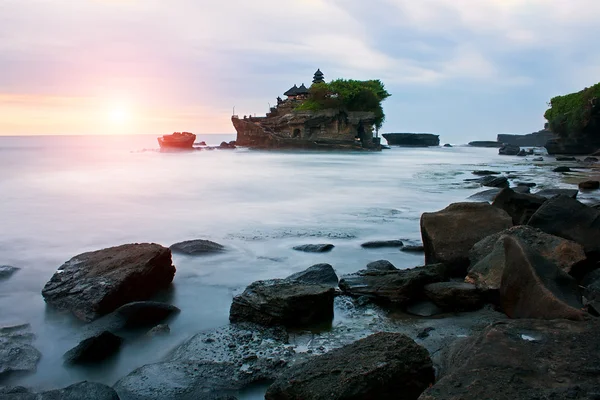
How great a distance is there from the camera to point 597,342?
235 cm

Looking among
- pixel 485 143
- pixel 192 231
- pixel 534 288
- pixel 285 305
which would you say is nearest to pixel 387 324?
pixel 285 305

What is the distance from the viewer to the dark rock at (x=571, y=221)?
4.87m

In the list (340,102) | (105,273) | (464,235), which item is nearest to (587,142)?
(340,102)

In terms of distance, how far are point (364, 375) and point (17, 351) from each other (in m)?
2.64

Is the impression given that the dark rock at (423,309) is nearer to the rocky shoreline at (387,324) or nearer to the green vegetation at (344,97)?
the rocky shoreline at (387,324)

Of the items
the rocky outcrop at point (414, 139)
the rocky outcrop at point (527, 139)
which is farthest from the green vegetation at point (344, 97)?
the rocky outcrop at point (527, 139)

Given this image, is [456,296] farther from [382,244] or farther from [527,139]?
[527,139]

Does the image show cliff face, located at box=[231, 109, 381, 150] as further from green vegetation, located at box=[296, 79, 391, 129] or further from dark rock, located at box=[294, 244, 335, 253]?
dark rock, located at box=[294, 244, 335, 253]

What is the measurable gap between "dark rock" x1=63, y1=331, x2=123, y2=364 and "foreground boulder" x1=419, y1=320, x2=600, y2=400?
2373 millimetres

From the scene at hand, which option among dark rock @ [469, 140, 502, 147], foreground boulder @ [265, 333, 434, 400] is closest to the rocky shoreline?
foreground boulder @ [265, 333, 434, 400]

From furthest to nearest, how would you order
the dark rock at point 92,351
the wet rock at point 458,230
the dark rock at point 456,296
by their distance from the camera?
the wet rock at point 458,230 → the dark rock at point 456,296 → the dark rock at point 92,351

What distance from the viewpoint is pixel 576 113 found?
3603 centimetres

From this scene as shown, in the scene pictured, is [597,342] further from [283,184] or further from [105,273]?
[283,184]

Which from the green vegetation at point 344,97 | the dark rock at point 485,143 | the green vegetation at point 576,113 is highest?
→ the green vegetation at point 344,97
